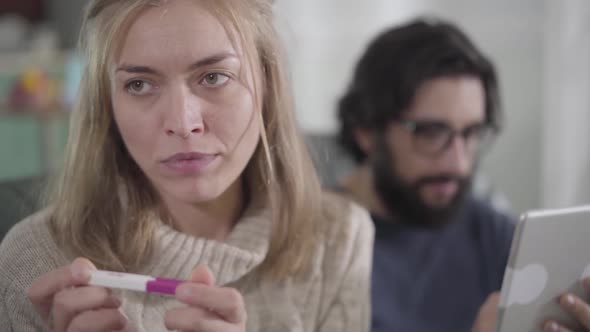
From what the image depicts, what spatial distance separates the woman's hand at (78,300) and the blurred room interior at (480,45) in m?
0.97

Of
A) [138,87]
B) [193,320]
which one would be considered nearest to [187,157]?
[138,87]

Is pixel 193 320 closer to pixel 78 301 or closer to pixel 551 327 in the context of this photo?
pixel 78 301

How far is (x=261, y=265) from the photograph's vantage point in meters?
1.01

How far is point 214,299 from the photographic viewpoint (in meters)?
0.73

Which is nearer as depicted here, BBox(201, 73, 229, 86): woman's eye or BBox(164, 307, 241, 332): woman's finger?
BBox(164, 307, 241, 332): woman's finger

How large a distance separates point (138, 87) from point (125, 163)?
16 centimetres

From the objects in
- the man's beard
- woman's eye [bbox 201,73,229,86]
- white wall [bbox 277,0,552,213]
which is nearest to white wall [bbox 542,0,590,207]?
white wall [bbox 277,0,552,213]

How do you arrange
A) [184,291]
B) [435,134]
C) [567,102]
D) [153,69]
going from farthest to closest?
1. [567,102]
2. [435,134]
3. [153,69]
4. [184,291]

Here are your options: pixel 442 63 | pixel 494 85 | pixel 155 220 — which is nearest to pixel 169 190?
pixel 155 220

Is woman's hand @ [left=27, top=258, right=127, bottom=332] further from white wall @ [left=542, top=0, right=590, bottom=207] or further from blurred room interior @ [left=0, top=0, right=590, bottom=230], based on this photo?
white wall @ [left=542, top=0, right=590, bottom=207]

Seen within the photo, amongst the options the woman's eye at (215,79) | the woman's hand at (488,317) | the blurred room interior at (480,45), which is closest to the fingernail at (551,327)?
the woman's hand at (488,317)

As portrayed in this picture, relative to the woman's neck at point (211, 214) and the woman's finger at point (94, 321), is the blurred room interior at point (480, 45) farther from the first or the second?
the woman's finger at point (94, 321)

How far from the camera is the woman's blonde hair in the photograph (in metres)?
0.87

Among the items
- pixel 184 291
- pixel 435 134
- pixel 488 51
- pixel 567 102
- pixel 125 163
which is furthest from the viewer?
pixel 488 51
